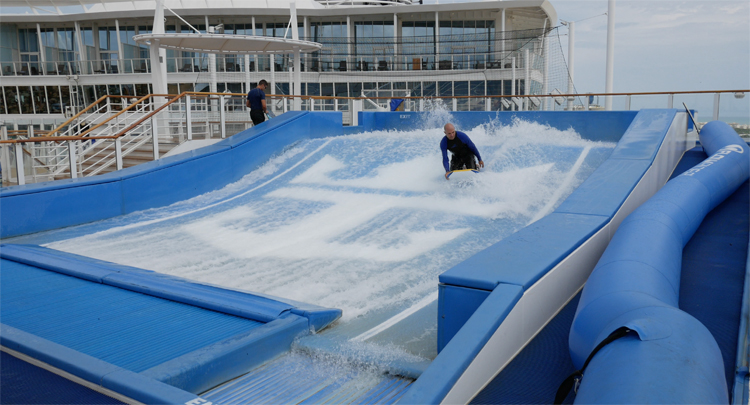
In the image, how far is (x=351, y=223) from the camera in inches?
289

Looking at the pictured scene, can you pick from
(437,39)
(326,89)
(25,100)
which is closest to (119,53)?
(25,100)

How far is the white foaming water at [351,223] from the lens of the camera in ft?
17.2

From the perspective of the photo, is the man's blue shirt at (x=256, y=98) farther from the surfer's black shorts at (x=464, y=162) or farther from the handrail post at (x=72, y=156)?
the surfer's black shorts at (x=464, y=162)

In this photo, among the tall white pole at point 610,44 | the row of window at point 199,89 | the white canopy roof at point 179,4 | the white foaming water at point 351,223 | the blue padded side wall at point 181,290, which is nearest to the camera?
the blue padded side wall at point 181,290

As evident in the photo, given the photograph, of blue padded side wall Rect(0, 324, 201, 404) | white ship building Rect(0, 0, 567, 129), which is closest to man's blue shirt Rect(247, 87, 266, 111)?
blue padded side wall Rect(0, 324, 201, 404)

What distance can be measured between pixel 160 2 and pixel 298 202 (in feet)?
28.8

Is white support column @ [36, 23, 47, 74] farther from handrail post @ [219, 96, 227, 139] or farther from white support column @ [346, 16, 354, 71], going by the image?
handrail post @ [219, 96, 227, 139]

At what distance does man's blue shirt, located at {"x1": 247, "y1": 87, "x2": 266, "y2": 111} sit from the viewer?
12500mm

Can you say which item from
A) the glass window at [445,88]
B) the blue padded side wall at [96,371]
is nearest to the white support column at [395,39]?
the glass window at [445,88]

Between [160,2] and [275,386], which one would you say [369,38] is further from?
[275,386]

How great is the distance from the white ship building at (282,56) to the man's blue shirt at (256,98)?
768 inches

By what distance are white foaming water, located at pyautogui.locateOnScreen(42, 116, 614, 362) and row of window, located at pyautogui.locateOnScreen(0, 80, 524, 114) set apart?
2108cm

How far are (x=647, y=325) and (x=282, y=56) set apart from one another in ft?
105

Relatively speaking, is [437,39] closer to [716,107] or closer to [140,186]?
[716,107]
